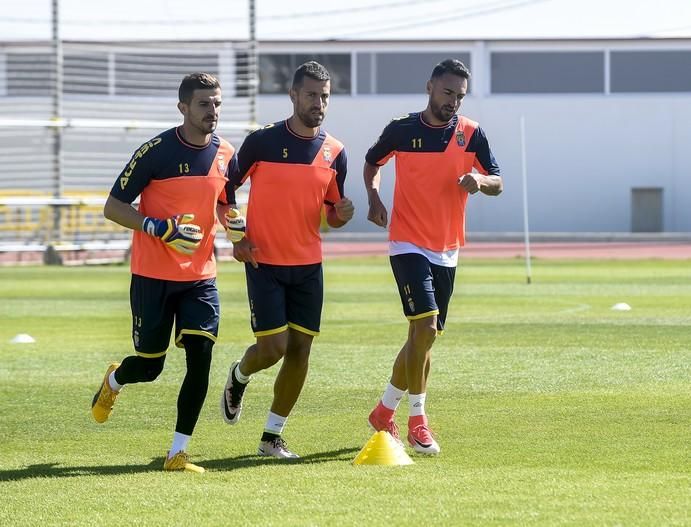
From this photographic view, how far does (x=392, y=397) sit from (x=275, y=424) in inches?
34.2

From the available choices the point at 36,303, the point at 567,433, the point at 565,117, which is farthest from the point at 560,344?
the point at 565,117

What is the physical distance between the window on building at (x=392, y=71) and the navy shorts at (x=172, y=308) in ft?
144

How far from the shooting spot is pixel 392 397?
910 centimetres

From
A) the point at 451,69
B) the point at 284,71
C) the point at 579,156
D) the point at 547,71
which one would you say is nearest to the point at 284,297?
the point at 451,69

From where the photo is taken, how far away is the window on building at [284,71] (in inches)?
2045

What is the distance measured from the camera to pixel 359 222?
50844mm

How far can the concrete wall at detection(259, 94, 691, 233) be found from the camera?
160 feet

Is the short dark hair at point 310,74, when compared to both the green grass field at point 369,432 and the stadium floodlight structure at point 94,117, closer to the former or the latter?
the green grass field at point 369,432

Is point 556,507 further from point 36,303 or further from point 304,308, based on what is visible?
point 36,303

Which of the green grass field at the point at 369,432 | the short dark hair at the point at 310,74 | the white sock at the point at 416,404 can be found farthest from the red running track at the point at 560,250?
the short dark hair at the point at 310,74

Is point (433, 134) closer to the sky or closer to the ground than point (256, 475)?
closer to the sky

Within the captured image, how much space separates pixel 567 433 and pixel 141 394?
3.80m

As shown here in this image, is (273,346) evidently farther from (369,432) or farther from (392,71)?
(392,71)

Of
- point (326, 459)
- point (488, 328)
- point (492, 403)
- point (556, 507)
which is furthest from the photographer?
point (488, 328)
